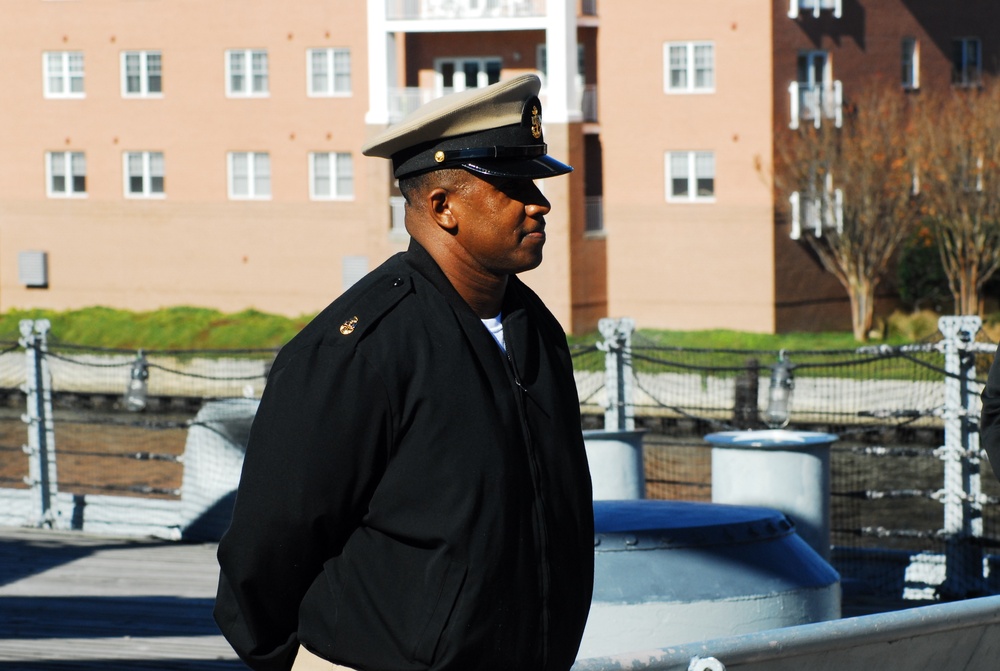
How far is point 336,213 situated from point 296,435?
40.0 m

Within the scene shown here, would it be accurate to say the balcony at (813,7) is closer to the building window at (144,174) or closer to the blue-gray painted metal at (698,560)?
the building window at (144,174)

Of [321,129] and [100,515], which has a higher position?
[321,129]

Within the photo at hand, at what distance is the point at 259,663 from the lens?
9.79 ft

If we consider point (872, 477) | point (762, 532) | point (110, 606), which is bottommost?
point (872, 477)

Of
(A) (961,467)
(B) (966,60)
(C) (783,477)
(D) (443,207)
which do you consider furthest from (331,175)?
(D) (443,207)

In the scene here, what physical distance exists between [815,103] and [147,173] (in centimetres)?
1830

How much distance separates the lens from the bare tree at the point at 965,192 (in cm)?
3506

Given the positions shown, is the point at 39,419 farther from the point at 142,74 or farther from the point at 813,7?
the point at 142,74

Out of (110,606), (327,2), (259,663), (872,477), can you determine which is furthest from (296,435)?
(327,2)

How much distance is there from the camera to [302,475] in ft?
9.19

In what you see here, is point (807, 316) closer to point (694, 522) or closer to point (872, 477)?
point (872, 477)

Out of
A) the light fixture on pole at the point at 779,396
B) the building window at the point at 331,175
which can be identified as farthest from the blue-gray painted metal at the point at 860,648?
the building window at the point at 331,175

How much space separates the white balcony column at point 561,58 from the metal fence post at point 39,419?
2681cm

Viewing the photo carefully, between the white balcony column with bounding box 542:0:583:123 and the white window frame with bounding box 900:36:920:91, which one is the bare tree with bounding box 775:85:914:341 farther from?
the white balcony column with bounding box 542:0:583:123
